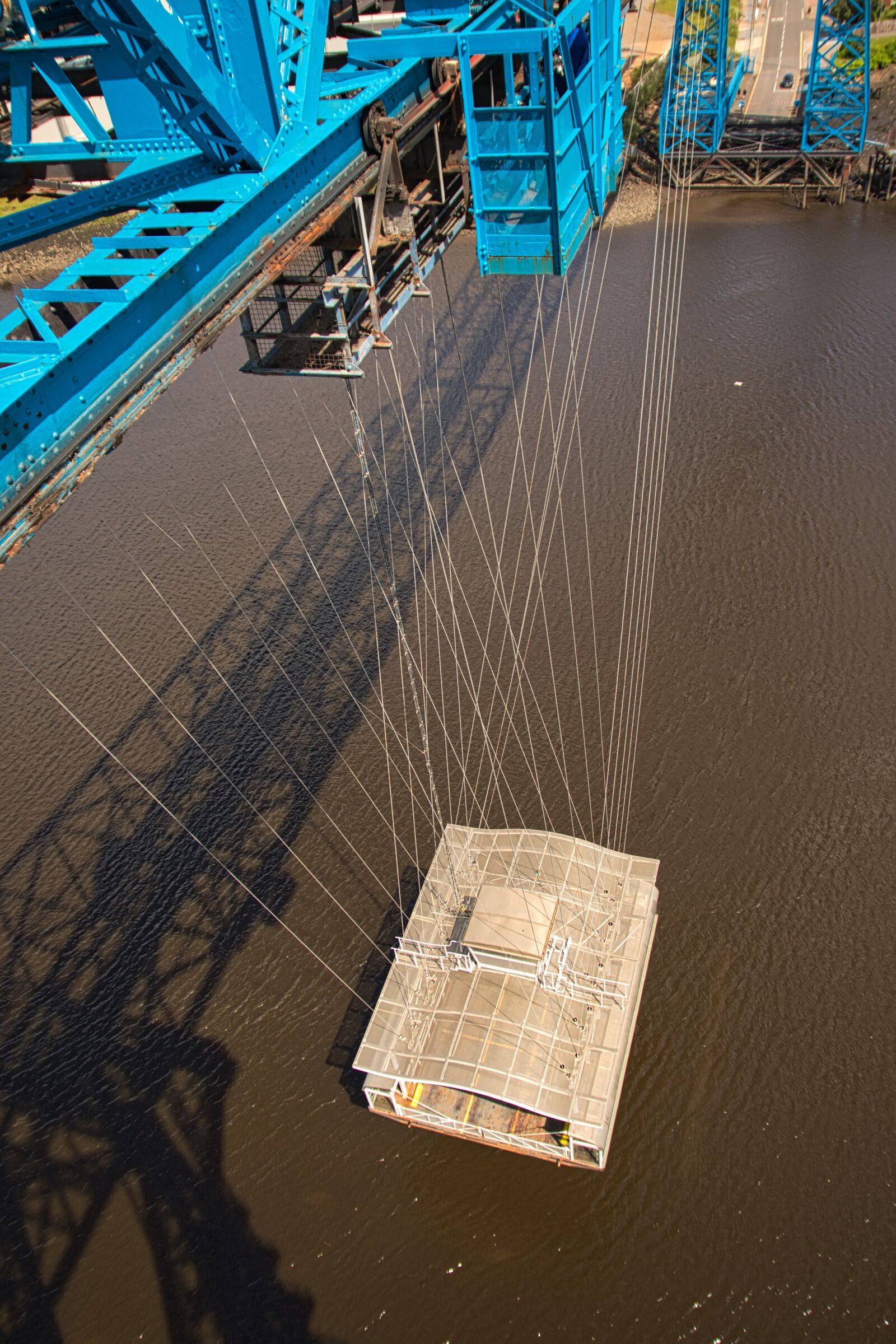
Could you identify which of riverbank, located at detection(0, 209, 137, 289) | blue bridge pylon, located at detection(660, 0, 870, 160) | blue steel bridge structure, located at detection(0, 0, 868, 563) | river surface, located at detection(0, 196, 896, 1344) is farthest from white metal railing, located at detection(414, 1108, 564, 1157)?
riverbank, located at detection(0, 209, 137, 289)

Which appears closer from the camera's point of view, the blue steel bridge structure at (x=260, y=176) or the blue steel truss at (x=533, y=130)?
the blue steel bridge structure at (x=260, y=176)

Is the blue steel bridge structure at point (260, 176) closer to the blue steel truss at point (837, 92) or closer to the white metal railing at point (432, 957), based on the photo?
the white metal railing at point (432, 957)

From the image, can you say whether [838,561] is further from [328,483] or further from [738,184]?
[738,184]

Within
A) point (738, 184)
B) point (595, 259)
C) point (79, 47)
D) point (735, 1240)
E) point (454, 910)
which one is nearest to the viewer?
point (79, 47)

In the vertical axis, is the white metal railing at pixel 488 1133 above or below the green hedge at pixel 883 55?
below

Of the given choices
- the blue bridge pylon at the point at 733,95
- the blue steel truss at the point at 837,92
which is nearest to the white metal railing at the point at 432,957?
the blue bridge pylon at the point at 733,95

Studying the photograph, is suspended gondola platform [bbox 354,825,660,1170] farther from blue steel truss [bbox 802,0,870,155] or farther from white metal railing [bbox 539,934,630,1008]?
blue steel truss [bbox 802,0,870,155]

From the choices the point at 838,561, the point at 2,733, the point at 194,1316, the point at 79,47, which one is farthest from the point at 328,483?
the point at 194,1316
